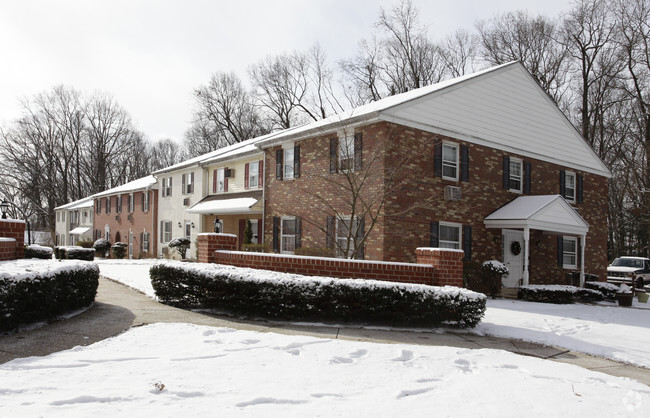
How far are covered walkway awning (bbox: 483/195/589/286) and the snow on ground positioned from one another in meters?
10.5

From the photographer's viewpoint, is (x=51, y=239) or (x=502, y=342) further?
(x=51, y=239)

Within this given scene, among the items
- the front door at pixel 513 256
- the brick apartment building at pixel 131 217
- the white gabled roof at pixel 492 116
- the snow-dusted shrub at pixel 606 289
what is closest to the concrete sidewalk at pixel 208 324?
the white gabled roof at pixel 492 116

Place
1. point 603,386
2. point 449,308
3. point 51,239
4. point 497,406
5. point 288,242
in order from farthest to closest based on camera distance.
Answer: point 51,239 → point 288,242 → point 449,308 → point 603,386 → point 497,406

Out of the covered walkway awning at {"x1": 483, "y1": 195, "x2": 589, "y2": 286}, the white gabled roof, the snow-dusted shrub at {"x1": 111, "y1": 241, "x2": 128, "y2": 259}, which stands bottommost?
the snow-dusted shrub at {"x1": 111, "y1": 241, "x2": 128, "y2": 259}

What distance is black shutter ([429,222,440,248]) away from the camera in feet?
49.5

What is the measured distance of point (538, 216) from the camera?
15.7 metres

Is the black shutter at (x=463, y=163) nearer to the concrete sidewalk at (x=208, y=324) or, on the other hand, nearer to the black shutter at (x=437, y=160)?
the black shutter at (x=437, y=160)

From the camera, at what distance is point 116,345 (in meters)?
5.64

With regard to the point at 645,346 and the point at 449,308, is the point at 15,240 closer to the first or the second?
the point at 449,308

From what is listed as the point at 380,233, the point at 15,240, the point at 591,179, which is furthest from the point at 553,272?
the point at 15,240

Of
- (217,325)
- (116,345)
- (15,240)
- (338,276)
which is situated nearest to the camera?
(116,345)

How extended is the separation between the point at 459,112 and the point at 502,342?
10.4 m

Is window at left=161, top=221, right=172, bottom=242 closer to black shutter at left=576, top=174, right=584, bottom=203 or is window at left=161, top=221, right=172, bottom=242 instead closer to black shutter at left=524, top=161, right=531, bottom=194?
black shutter at left=524, top=161, right=531, bottom=194

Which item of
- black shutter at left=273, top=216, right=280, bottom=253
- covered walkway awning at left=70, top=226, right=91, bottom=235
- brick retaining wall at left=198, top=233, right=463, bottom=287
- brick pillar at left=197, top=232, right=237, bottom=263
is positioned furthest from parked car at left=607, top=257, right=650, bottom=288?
covered walkway awning at left=70, top=226, right=91, bottom=235
